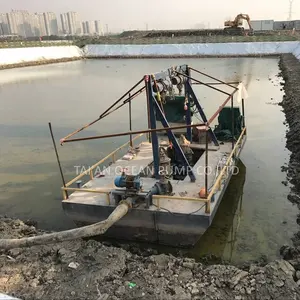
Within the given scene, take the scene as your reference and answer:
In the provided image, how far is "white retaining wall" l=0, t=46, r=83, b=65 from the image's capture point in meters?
55.2

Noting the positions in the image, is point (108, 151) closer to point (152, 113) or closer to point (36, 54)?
point (152, 113)

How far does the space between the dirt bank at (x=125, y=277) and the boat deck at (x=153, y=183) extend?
4.17ft

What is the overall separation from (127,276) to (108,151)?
28.2 ft

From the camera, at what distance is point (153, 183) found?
873 cm

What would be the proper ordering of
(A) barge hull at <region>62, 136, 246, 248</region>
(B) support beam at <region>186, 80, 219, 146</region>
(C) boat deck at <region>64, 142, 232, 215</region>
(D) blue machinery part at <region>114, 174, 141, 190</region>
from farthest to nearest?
(B) support beam at <region>186, 80, 219, 146</region>
(C) boat deck at <region>64, 142, 232, 215</region>
(D) blue machinery part at <region>114, 174, 141, 190</region>
(A) barge hull at <region>62, 136, 246, 248</region>

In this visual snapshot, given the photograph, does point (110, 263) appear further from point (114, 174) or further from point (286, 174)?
point (286, 174)

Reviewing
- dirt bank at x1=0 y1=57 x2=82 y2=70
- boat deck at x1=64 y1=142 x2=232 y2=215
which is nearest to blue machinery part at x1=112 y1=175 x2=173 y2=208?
boat deck at x1=64 y1=142 x2=232 y2=215

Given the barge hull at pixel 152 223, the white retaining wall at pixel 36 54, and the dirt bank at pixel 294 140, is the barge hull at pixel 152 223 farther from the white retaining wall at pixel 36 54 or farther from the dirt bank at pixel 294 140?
the white retaining wall at pixel 36 54

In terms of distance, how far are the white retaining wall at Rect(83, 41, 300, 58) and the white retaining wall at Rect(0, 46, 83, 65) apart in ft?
12.7

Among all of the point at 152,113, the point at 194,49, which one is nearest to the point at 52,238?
the point at 152,113

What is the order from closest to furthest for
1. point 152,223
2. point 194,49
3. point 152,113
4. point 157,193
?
point 152,223
point 157,193
point 152,113
point 194,49

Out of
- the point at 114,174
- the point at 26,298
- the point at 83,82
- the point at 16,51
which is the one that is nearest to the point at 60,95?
the point at 83,82

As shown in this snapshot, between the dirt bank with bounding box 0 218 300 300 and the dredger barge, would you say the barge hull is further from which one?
the dirt bank with bounding box 0 218 300 300

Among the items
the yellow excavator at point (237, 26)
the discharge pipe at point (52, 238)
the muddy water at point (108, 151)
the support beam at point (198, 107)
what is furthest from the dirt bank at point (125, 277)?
the yellow excavator at point (237, 26)
